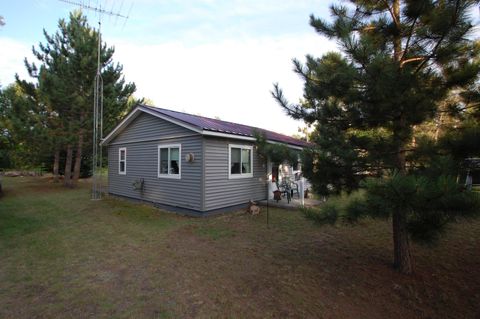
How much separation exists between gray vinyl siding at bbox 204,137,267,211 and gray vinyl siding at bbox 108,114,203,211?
0.25 metres

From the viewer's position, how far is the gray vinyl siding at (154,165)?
26.4 ft

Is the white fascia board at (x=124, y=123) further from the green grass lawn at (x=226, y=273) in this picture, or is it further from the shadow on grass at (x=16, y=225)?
the green grass lawn at (x=226, y=273)

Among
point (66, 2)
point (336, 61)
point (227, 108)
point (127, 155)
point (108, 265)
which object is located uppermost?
point (227, 108)

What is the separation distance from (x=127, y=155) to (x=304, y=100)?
30.0 feet

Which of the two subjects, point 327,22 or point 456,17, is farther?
point 327,22

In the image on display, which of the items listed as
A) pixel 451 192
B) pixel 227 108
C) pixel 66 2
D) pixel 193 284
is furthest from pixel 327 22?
pixel 227 108

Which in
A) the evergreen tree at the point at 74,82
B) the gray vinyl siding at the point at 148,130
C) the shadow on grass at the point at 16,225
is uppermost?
the evergreen tree at the point at 74,82

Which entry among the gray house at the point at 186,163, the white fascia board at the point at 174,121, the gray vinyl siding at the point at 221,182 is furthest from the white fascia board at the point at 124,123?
the gray vinyl siding at the point at 221,182

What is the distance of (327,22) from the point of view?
3.60m

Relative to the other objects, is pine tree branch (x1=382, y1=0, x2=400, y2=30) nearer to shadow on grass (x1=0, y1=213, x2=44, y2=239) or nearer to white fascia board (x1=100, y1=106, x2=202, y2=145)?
white fascia board (x1=100, y1=106, x2=202, y2=145)

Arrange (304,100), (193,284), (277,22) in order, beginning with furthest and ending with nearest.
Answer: (277,22)
(304,100)
(193,284)

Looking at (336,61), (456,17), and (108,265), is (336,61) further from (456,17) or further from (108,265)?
(108,265)

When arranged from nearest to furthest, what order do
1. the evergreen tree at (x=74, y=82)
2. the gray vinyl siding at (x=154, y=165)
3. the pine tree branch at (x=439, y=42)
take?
the pine tree branch at (x=439, y=42) → the gray vinyl siding at (x=154, y=165) → the evergreen tree at (x=74, y=82)

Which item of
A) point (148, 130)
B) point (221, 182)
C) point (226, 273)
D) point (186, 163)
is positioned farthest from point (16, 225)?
point (226, 273)
